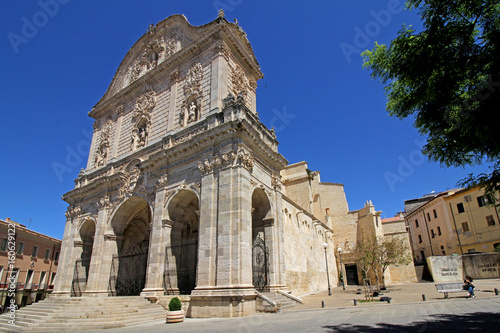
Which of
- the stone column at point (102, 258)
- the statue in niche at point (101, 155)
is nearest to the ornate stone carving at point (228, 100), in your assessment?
the stone column at point (102, 258)

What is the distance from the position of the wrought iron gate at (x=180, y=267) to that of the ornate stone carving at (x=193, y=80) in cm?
913

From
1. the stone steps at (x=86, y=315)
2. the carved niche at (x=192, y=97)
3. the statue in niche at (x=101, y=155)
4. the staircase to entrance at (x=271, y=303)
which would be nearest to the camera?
the stone steps at (x=86, y=315)

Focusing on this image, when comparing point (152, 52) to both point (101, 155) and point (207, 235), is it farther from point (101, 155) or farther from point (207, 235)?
point (207, 235)

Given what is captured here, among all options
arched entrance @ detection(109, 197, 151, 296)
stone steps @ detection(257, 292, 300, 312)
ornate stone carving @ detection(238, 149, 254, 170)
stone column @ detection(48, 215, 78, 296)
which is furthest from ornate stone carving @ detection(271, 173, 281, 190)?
stone column @ detection(48, 215, 78, 296)

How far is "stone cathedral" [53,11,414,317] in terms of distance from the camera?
42.4ft

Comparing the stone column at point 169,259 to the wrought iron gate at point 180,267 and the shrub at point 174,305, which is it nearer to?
the wrought iron gate at point 180,267

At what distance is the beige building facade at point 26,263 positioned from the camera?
2468 cm

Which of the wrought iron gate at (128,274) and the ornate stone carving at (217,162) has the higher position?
the ornate stone carving at (217,162)

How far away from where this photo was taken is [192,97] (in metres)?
17.9

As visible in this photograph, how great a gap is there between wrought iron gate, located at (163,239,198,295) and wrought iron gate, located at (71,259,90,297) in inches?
315

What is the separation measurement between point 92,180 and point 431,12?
21.9 m

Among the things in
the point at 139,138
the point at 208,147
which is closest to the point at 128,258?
the point at 139,138

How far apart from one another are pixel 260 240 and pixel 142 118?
12.2 metres

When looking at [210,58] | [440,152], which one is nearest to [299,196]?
[210,58]
